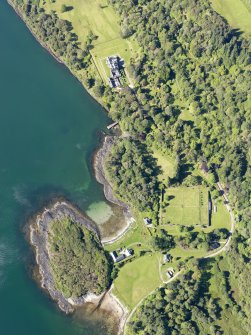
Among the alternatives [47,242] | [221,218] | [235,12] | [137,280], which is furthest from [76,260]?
[235,12]

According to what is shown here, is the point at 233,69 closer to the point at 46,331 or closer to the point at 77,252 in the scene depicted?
the point at 77,252

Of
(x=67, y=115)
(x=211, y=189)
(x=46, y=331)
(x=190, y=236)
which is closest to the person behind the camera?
(x=46, y=331)

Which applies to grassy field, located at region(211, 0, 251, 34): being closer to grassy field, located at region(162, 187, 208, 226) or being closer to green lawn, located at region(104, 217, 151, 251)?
grassy field, located at region(162, 187, 208, 226)

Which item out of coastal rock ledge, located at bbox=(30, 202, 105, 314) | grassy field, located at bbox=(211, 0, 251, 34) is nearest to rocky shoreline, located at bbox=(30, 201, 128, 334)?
coastal rock ledge, located at bbox=(30, 202, 105, 314)

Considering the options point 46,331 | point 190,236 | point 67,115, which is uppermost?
point 67,115

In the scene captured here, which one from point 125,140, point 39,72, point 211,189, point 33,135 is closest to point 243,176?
point 211,189

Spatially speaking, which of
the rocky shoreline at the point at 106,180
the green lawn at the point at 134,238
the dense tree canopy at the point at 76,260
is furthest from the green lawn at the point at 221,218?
the dense tree canopy at the point at 76,260

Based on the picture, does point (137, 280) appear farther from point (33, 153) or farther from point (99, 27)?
point (99, 27)
